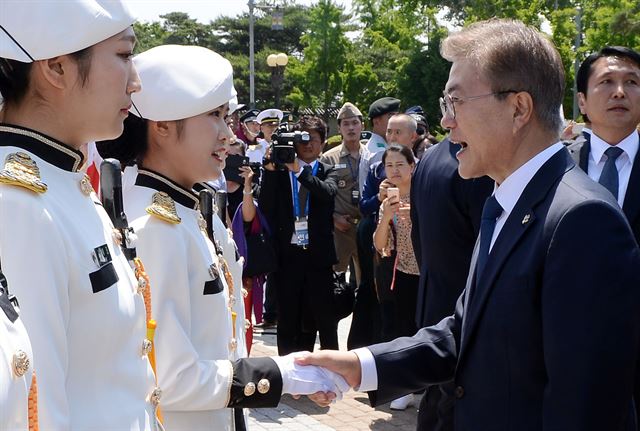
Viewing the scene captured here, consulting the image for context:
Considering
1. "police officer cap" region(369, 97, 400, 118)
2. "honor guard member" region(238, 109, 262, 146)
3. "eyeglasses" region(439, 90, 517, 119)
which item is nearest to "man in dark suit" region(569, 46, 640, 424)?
"eyeglasses" region(439, 90, 517, 119)

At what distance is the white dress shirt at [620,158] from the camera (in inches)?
167

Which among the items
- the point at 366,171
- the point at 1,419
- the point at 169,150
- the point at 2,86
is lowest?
the point at 366,171

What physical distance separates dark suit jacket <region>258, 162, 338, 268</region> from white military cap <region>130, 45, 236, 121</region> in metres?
4.22

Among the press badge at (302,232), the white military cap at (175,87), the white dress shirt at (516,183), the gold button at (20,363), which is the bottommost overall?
the press badge at (302,232)

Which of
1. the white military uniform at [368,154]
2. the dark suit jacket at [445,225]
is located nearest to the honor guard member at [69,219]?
the dark suit jacket at [445,225]

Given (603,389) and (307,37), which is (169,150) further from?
(307,37)

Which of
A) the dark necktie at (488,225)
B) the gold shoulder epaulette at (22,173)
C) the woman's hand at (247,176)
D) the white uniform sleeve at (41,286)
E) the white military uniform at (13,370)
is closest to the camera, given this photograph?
the white military uniform at (13,370)

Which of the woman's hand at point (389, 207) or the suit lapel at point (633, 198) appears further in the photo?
the woman's hand at point (389, 207)

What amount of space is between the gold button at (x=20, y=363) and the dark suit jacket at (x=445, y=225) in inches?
122

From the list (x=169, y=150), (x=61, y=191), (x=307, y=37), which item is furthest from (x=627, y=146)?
(x=307, y=37)

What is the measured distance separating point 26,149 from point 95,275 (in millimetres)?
352

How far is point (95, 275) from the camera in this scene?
1.93 meters

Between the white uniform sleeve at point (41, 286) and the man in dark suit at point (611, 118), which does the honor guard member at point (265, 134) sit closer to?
the man in dark suit at point (611, 118)

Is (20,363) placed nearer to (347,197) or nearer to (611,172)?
(611,172)
